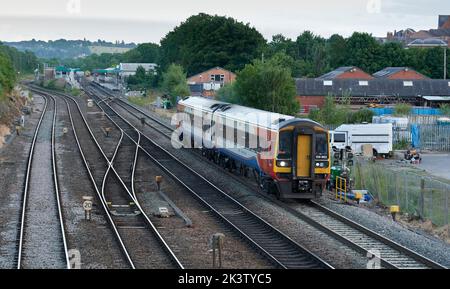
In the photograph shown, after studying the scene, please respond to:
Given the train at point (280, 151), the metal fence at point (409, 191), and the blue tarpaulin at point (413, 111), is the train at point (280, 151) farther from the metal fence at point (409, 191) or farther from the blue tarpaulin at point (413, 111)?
the blue tarpaulin at point (413, 111)

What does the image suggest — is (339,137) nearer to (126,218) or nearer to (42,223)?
(126,218)

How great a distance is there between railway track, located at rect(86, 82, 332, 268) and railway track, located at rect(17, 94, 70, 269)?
4.11 meters

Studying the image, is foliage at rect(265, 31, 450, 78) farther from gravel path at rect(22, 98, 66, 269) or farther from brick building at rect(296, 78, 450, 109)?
gravel path at rect(22, 98, 66, 269)

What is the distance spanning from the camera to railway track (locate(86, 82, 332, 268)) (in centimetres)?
1437

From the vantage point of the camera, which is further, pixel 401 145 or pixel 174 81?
pixel 174 81

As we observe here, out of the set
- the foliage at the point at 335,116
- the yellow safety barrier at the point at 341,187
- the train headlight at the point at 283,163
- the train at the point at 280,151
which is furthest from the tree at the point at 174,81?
the train headlight at the point at 283,163

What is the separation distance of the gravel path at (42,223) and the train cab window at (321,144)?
7.81 metres

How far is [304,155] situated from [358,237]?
5.32 meters

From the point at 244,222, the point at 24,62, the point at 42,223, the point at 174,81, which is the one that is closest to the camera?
the point at 42,223

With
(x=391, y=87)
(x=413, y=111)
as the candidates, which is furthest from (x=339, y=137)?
(x=391, y=87)

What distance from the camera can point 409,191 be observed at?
2220 cm

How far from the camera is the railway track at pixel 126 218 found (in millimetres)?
14492
